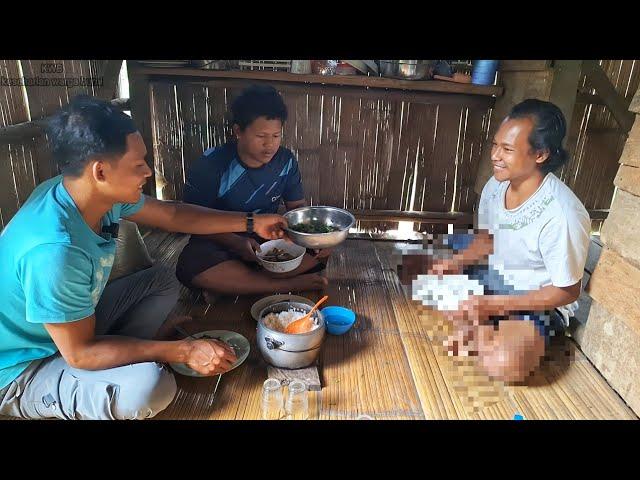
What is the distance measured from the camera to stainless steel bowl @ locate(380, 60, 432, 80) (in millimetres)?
2834

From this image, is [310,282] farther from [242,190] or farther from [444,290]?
[444,290]

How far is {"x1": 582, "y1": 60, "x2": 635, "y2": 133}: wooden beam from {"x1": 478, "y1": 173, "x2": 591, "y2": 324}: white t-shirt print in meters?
1.48

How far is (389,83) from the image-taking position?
2887 millimetres

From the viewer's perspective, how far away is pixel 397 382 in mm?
1726

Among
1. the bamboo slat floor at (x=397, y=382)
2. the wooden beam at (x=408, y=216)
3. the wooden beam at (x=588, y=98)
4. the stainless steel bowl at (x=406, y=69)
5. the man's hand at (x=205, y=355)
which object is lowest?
the bamboo slat floor at (x=397, y=382)

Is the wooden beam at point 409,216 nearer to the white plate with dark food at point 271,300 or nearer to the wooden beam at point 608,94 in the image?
the wooden beam at point 608,94

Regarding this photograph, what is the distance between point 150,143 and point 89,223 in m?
1.92

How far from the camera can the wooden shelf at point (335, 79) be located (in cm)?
285

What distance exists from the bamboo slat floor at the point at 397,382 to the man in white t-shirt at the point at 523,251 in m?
0.10

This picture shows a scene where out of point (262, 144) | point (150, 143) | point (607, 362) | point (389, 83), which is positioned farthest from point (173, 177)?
point (607, 362)

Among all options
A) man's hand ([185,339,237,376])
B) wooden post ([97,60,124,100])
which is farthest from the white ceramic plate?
wooden post ([97,60,124,100])

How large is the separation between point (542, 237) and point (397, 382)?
0.75 m

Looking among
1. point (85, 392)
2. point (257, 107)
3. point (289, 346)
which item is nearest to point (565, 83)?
point (257, 107)

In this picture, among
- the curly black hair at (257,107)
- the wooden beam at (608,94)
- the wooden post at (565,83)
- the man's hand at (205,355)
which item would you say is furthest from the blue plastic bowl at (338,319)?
the wooden beam at (608,94)
